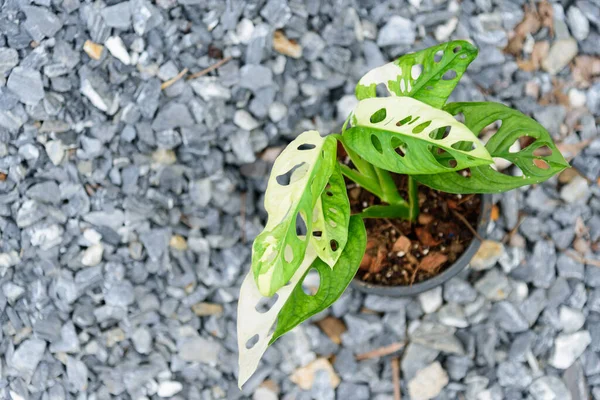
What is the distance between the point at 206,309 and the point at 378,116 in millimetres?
729

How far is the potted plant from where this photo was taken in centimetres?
100

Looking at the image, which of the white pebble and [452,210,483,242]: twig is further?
the white pebble

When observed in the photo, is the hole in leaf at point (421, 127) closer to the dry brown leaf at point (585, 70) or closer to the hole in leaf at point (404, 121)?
the hole in leaf at point (404, 121)

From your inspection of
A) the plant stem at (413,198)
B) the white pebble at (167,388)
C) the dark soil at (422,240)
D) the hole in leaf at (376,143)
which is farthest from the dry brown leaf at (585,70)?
the white pebble at (167,388)

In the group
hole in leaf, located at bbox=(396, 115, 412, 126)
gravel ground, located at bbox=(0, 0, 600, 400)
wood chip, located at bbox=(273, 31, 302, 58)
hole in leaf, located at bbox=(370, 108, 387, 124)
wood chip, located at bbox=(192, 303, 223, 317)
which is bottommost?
wood chip, located at bbox=(192, 303, 223, 317)

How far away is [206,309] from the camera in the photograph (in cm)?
162

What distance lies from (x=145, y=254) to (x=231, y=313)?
247 mm

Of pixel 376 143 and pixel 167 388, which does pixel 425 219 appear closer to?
pixel 376 143

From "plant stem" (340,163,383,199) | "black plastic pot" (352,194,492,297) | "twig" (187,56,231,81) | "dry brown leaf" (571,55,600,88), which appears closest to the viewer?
"plant stem" (340,163,383,199)

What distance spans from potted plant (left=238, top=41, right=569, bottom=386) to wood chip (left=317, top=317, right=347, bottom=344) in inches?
9.1

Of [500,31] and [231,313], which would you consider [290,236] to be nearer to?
[231,313]

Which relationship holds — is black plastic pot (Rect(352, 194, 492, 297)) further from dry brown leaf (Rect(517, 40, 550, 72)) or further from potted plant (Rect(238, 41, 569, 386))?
dry brown leaf (Rect(517, 40, 550, 72))

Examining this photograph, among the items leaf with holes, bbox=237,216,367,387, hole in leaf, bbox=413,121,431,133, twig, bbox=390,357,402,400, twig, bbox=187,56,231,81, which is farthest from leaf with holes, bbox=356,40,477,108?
twig, bbox=390,357,402,400

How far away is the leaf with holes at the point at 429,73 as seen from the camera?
3.67 feet
